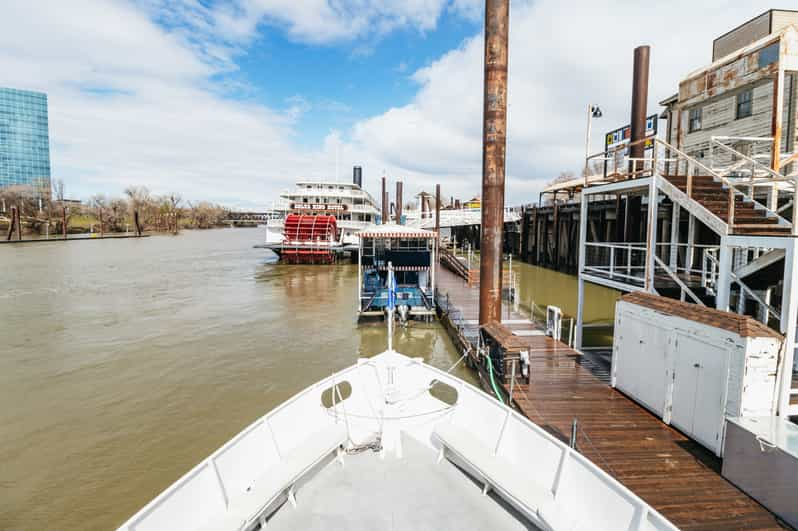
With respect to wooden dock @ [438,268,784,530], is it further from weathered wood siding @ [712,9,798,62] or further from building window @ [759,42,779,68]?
weathered wood siding @ [712,9,798,62]

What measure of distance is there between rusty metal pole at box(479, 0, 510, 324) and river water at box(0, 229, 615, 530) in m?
3.22

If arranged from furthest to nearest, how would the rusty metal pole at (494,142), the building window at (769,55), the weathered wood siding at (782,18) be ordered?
the weathered wood siding at (782,18), the building window at (769,55), the rusty metal pole at (494,142)

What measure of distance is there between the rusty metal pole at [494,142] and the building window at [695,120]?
16651 mm

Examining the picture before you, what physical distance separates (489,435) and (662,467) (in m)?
2.35

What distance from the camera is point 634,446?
19.5 feet

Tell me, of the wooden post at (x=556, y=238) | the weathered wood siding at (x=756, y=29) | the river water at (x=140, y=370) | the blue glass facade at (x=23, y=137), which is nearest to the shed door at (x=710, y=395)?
the river water at (x=140, y=370)

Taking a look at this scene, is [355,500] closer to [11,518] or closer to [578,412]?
[578,412]

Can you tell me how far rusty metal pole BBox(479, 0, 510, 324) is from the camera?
9.31 m

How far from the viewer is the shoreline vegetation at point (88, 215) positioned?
7919 centimetres

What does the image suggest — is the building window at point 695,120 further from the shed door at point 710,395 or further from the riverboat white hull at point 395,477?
the riverboat white hull at point 395,477

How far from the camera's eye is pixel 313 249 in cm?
4209

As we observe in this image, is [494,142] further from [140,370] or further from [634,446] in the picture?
[140,370]

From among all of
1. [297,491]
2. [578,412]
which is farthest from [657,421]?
[297,491]

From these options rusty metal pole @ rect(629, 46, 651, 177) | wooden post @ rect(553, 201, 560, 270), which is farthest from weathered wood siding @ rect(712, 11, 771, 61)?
wooden post @ rect(553, 201, 560, 270)
